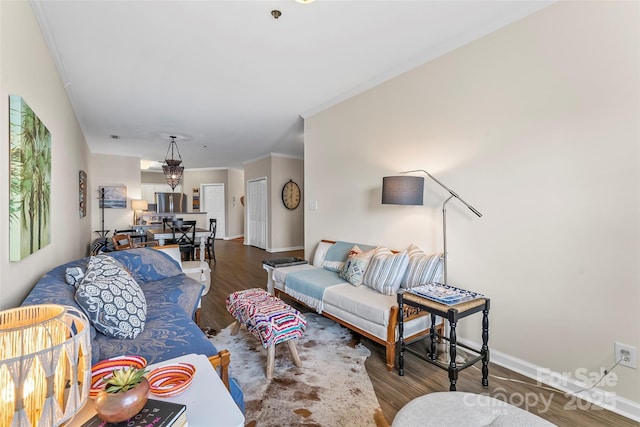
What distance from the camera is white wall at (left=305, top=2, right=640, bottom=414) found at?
178cm

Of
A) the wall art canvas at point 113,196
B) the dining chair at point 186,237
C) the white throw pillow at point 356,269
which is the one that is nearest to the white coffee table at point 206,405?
the white throw pillow at point 356,269

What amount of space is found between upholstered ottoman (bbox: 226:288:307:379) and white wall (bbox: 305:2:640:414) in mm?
1444

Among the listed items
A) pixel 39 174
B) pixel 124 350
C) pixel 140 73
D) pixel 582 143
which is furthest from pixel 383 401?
pixel 140 73

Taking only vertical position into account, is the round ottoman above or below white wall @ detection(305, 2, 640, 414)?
below

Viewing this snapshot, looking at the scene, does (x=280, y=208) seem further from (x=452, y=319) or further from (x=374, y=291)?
(x=452, y=319)

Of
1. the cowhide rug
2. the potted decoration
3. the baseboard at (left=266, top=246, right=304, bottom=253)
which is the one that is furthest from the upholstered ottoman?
the baseboard at (left=266, top=246, right=304, bottom=253)

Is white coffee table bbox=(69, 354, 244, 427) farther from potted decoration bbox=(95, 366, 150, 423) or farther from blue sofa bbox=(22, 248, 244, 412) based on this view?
blue sofa bbox=(22, 248, 244, 412)

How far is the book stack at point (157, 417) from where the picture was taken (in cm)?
75

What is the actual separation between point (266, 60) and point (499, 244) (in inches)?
103

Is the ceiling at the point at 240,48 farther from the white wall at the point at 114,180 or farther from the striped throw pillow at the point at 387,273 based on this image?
the white wall at the point at 114,180

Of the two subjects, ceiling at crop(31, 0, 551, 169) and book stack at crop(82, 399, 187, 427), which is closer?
book stack at crop(82, 399, 187, 427)

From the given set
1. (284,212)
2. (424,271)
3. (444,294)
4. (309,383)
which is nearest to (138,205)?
(284,212)

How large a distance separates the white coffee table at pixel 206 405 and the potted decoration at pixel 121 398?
13 cm

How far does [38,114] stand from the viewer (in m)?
2.11
